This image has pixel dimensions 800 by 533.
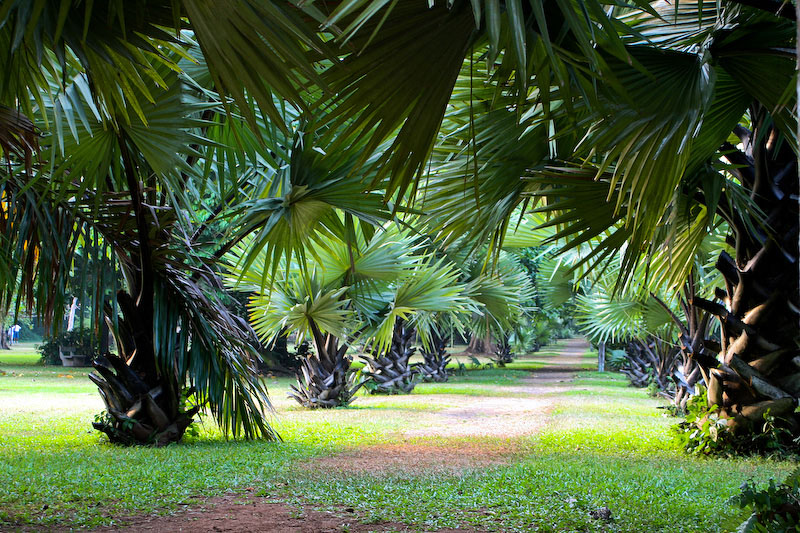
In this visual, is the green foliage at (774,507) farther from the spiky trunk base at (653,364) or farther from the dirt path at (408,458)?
the spiky trunk base at (653,364)

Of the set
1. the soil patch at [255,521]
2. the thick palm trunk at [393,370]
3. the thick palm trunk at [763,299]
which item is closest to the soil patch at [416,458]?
the soil patch at [255,521]

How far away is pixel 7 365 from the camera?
77.0 feet

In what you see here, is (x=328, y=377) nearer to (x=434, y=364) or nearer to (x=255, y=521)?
(x=255, y=521)

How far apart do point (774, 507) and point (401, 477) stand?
3.17 metres

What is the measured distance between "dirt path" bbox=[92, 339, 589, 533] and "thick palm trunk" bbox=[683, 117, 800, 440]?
2.30 metres

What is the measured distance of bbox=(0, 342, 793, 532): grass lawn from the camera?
4211 millimetres

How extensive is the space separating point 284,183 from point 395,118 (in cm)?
297

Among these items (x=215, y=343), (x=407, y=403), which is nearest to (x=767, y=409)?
(x=215, y=343)

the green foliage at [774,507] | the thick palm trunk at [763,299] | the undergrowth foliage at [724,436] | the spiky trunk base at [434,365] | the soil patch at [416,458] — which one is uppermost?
the thick palm trunk at [763,299]

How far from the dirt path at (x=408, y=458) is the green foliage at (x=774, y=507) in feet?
5.39

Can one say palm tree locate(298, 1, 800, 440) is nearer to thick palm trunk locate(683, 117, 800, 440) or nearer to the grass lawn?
thick palm trunk locate(683, 117, 800, 440)

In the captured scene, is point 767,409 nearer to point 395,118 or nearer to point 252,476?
point 252,476

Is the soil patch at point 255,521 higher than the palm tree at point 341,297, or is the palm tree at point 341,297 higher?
the palm tree at point 341,297

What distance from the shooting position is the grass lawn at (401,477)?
421cm
